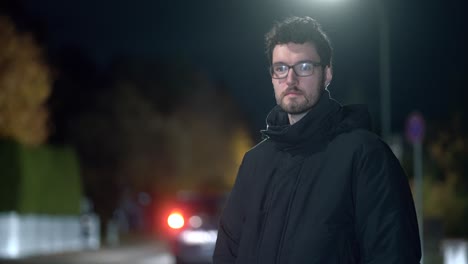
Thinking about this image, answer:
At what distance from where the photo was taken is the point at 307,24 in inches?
167

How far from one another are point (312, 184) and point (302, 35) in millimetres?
585

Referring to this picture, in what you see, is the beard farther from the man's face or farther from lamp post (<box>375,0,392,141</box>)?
lamp post (<box>375,0,392,141</box>)

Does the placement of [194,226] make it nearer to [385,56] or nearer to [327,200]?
[385,56]

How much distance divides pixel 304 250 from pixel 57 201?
2893 cm

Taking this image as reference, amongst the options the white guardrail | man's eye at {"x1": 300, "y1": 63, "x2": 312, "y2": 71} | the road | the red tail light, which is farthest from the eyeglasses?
the white guardrail

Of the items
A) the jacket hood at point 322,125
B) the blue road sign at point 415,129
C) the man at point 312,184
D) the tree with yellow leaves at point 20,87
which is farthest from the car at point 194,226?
the jacket hood at point 322,125

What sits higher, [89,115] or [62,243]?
[89,115]

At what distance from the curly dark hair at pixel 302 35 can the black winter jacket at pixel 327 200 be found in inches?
6.9

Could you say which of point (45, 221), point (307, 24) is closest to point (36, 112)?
point (45, 221)

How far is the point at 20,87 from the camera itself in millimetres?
32781

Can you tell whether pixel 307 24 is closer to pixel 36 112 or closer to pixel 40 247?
pixel 40 247

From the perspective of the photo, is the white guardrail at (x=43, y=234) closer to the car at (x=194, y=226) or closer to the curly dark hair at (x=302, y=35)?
the car at (x=194, y=226)

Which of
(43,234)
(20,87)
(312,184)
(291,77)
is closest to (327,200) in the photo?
(312,184)

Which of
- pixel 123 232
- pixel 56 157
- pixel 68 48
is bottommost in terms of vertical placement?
pixel 123 232
